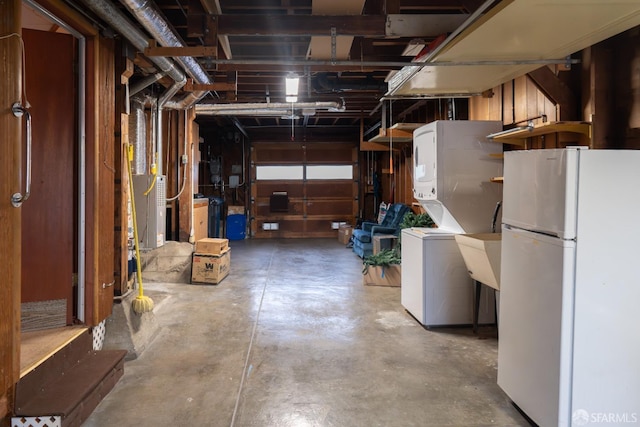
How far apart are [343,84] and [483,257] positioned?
113 inches

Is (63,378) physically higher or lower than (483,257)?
lower

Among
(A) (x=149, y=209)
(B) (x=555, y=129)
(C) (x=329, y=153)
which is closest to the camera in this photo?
(B) (x=555, y=129)

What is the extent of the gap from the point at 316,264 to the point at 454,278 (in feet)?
10.6

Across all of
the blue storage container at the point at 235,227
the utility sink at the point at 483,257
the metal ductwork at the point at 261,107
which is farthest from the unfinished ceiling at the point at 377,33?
the blue storage container at the point at 235,227

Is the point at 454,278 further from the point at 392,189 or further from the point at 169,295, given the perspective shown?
the point at 392,189

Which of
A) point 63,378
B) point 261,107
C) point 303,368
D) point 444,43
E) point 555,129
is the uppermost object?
point 261,107

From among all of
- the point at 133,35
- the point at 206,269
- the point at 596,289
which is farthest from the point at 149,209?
the point at 596,289

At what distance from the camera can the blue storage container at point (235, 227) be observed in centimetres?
968

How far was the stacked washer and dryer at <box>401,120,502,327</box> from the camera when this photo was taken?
3.66 metres

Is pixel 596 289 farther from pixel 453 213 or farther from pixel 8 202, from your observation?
pixel 8 202

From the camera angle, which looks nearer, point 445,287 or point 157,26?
point 157,26

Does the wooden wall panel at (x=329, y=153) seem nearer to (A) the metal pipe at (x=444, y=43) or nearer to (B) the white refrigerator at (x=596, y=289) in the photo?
(A) the metal pipe at (x=444, y=43)

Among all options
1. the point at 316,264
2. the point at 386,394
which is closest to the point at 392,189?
the point at 316,264

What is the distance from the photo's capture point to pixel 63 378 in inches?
91.8
